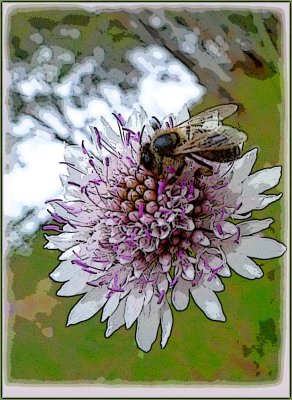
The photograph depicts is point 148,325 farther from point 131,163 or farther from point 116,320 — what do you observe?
point 131,163

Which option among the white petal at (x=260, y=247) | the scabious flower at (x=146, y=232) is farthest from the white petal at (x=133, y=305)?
the white petal at (x=260, y=247)

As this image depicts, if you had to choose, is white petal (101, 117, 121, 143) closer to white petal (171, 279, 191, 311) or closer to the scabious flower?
the scabious flower

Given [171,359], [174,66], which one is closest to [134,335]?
[171,359]

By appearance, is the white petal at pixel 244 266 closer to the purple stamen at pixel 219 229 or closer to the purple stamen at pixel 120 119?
the purple stamen at pixel 219 229

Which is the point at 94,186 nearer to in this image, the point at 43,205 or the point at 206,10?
the point at 43,205

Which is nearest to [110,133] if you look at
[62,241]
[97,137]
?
[97,137]

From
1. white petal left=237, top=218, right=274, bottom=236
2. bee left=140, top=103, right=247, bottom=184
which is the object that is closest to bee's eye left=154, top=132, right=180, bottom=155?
bee left=140, top=103, right=247, bottom=184
